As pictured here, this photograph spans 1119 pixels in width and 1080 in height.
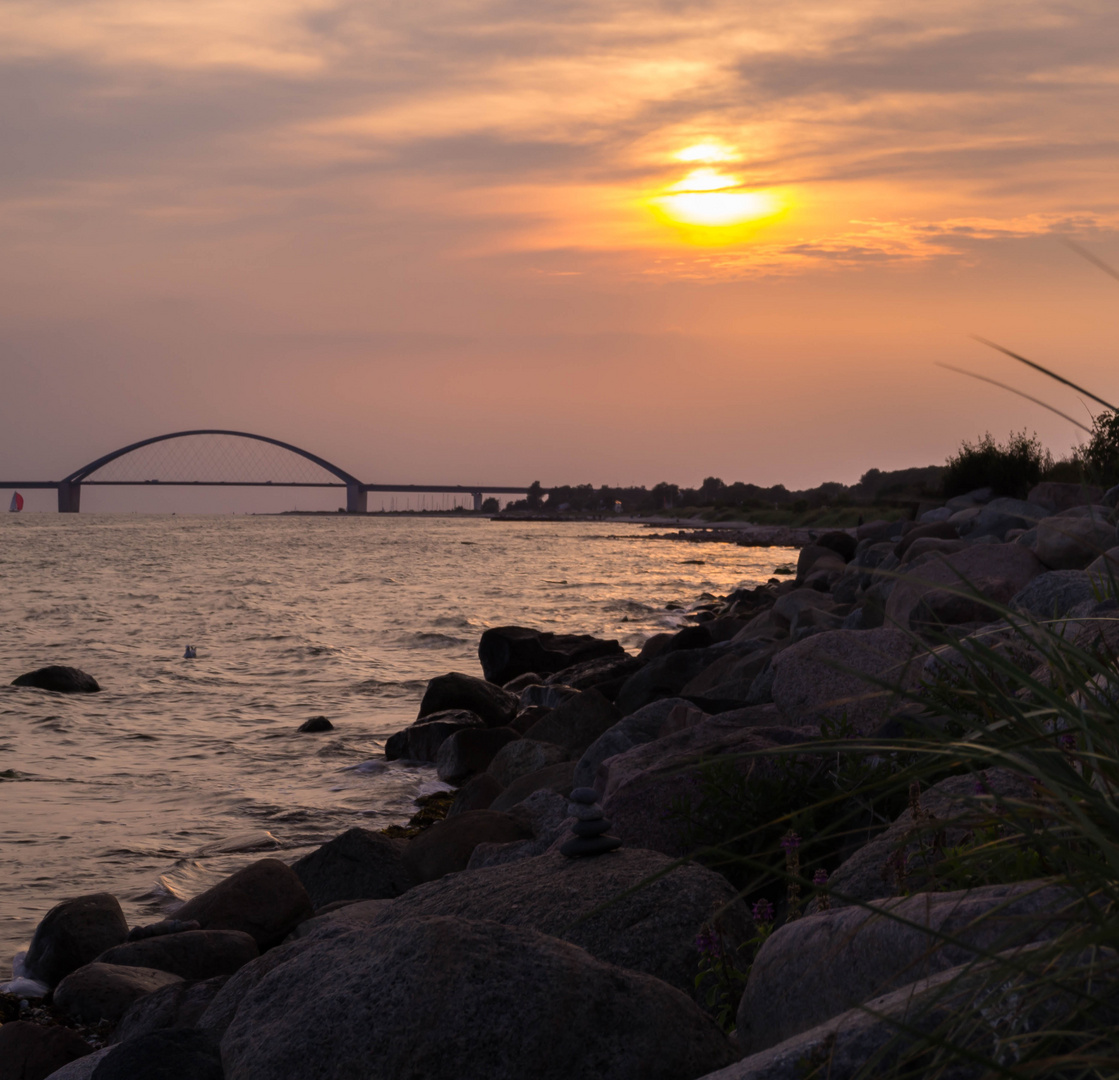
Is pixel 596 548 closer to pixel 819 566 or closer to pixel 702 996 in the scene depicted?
pixel 819 566

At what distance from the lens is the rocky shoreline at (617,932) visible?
2395 mm

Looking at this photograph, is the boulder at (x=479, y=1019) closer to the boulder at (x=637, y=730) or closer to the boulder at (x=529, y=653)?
the boulder at (x=637, y=730)

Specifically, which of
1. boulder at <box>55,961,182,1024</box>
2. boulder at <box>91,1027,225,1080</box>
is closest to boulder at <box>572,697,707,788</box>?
boulder at <box>55,961,182,1024</box>

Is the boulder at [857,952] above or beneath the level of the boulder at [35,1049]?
above

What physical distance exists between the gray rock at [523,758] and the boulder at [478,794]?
0.26 metres

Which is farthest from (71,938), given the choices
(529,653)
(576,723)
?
(529,653)

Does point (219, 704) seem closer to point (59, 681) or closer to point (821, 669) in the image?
point (59, 681)

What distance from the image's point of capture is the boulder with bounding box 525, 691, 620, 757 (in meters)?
11.9

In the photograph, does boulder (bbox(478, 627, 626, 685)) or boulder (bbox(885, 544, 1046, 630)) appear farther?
boulder (bbox(478, 627, 626, 685))

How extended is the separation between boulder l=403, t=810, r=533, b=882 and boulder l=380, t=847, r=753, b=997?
3.01 meters

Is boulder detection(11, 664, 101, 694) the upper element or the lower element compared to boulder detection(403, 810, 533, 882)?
lower

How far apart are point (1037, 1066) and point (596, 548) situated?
8081 cm

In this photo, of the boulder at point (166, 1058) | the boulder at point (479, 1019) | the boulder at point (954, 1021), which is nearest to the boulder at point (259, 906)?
the boulder at point (166, 1058)

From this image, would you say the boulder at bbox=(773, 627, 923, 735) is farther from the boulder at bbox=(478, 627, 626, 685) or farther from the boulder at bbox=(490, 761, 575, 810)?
the boulder at bbox=(478, 627, 626, 685)
